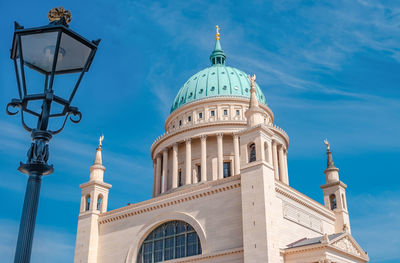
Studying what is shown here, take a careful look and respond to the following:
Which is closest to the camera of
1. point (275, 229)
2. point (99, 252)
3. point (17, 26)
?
point (17, 26)

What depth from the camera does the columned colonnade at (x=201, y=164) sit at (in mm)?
50688

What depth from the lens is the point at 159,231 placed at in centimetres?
4094

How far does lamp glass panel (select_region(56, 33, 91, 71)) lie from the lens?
7574mm

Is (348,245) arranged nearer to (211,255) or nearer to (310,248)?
(310,248)

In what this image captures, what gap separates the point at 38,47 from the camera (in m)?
7.52

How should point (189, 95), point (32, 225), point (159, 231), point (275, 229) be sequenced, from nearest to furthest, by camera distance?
1. point (32, 225)
2. point (275, 229)
3. point (159, 231)
4. point (189, 95)

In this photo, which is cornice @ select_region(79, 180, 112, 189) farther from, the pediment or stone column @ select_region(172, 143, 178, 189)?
the pediment

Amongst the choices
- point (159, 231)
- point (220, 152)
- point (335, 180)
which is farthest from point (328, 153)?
point (159, 231)

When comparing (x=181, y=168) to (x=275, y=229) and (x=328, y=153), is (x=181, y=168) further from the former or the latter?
(x=275, y=229)

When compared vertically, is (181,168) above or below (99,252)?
above

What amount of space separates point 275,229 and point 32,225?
93.2 feet

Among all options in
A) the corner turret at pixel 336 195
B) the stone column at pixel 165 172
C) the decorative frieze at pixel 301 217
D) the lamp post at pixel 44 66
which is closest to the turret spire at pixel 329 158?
the corner turret at pixel 336 195

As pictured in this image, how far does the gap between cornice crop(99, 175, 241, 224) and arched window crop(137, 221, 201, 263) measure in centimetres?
199

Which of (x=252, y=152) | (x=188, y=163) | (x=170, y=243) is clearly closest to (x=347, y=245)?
(x=252, y=152)
